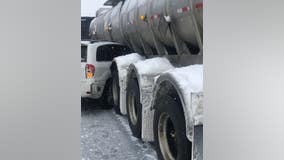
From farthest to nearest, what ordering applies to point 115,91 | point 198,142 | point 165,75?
point 115,91 < point 165,75 < point 198,142

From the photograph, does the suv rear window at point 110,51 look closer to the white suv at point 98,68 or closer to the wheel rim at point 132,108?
the white suv at point 98,68

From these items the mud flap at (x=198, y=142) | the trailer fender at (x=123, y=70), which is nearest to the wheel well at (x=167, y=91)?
the mud flap at (x=198, y=142)

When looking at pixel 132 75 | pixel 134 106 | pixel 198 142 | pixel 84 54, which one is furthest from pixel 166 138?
pixel 84 54

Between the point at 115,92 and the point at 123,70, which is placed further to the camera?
the point at 115,92

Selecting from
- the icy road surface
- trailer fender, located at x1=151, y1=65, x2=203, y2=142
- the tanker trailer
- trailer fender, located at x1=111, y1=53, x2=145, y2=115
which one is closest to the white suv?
the tanker trailer

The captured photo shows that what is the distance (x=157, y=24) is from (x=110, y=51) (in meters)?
2.11

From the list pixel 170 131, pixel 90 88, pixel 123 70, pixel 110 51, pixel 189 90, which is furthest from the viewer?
pixel 110 51

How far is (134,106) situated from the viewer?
4469mm

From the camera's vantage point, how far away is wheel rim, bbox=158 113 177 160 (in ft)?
9.94

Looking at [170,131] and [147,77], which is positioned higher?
[147,77]

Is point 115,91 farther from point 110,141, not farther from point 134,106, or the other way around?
point 110,141

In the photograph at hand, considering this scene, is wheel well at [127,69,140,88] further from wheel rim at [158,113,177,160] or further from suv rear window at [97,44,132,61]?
suv rear window at [97,44,132,61]

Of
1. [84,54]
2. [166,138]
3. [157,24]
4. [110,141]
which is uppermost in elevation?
[157,24]
